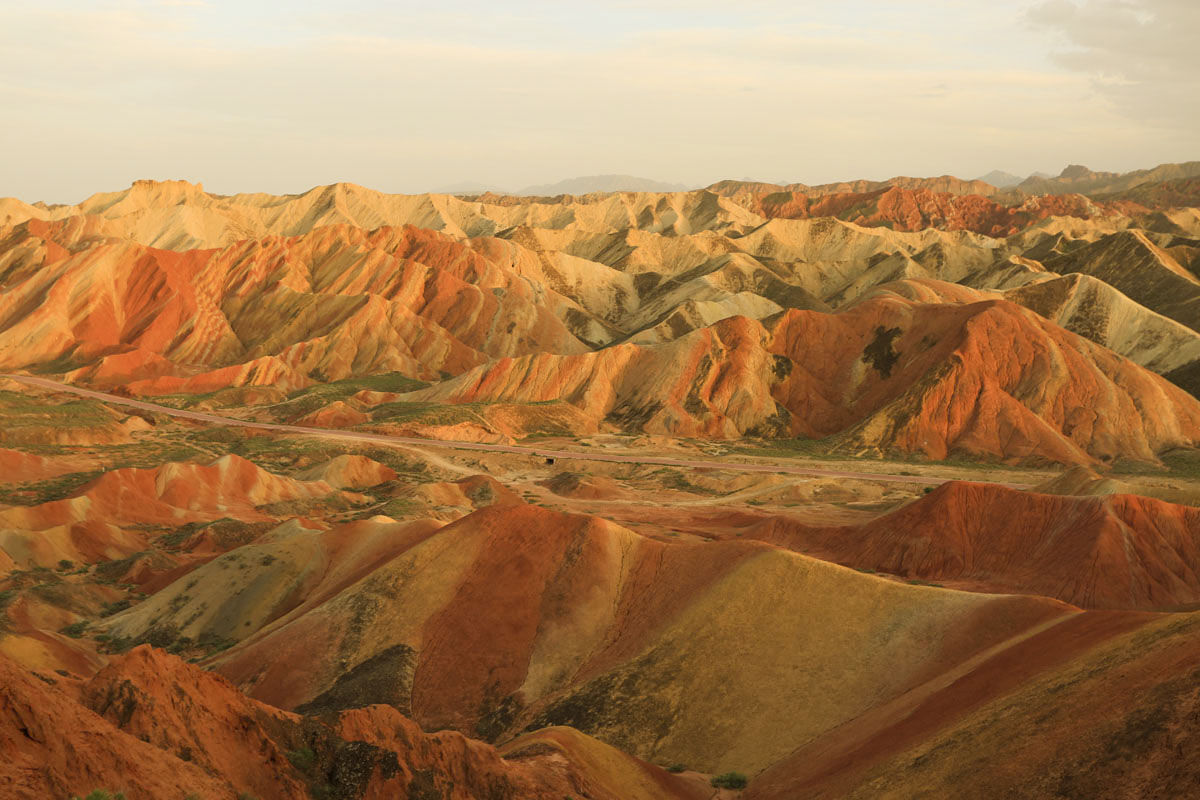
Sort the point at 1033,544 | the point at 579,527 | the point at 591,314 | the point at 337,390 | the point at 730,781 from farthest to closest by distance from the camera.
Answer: the point at 591,314 < the point at 337,390 < the point at 1033,544 < the point at 579,527 < the point at 730,781

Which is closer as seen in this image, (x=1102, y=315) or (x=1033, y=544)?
(x=1033, y=544)

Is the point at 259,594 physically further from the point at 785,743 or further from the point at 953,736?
the point at 953,736

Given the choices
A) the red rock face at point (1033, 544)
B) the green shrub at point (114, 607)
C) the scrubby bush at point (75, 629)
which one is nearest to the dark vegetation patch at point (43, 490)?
the green shrub at point (114, 607)

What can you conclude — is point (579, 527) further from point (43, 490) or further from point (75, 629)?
point (43, 490)

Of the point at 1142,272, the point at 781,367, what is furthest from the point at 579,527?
the point at 1142,272

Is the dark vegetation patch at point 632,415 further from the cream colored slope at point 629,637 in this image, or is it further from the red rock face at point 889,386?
the cream colored slope at point 629,637

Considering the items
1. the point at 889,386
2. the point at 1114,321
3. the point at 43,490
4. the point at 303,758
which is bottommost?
the point at 43,490

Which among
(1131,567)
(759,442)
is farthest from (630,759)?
(759,442)
